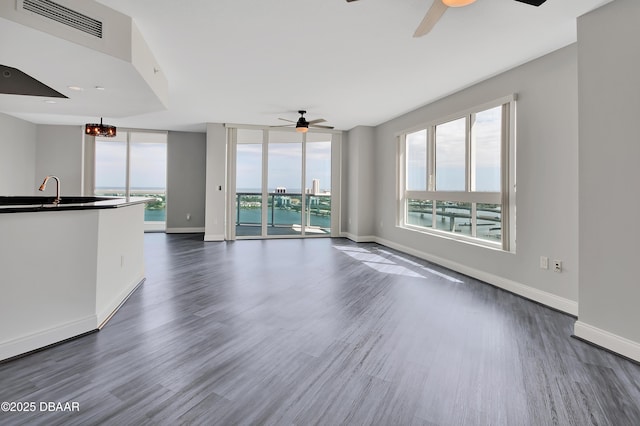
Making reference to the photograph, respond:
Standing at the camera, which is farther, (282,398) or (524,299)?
(524,299)

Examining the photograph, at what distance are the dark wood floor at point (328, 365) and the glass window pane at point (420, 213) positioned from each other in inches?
84.2

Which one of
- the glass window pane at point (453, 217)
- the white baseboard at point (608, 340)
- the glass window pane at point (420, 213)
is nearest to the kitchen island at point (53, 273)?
the white baseboard at point (608, 340)

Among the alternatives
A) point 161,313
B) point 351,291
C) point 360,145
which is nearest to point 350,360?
point 351,291

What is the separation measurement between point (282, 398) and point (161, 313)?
1.72 meters

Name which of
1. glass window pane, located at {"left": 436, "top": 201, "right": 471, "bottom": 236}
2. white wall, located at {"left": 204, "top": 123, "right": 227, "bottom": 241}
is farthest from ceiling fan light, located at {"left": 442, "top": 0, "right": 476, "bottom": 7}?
white wall, located at {"left": 204, "top": 123, "right": 227, "bottom": 241}

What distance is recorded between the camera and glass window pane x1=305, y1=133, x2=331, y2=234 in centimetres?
790

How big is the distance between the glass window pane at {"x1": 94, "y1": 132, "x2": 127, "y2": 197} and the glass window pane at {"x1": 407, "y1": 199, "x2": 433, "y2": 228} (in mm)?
7018

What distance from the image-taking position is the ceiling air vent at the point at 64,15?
2.19 m

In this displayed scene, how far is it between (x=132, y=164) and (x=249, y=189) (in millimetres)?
3206

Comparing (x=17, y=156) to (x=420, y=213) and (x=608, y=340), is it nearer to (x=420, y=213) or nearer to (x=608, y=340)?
(x=420, y=213)

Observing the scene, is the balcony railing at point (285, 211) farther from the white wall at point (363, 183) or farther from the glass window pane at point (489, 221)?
the glass window pane at point (489, 221)

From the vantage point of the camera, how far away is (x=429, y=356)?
86.0 inches

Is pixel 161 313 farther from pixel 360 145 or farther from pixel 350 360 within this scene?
pixel 360 145

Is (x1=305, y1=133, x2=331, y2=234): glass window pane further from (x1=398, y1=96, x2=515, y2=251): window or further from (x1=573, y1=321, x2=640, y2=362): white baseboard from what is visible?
(x1=573, y1=321, x2=640, y2=362): white baseboard
